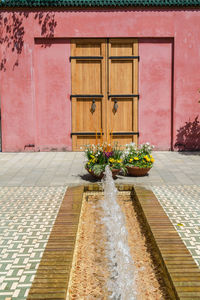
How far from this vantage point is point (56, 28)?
958 cm

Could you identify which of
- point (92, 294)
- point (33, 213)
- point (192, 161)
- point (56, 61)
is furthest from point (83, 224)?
point (56, 61)

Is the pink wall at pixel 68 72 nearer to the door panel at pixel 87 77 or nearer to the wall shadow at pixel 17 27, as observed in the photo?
the wall shadow at pixel 17 27

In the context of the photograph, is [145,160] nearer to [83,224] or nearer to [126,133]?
[83,224]

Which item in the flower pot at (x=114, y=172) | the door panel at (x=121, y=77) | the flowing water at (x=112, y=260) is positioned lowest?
the flowing water at (x=112, y=260)

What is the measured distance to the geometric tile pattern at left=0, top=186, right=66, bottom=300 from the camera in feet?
9.82

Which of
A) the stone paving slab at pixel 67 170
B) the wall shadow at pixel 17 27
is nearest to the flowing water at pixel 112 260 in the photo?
the stone paving slab at pixel 67 170

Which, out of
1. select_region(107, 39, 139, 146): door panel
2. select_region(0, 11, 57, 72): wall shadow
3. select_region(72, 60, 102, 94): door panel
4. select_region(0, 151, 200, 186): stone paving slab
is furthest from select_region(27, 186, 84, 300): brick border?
select_region(0, 11, 57, 72): wall shadow

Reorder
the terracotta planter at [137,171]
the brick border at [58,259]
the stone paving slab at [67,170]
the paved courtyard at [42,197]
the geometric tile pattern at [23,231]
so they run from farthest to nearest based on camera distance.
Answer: the terracotta planter at [137,171]
the stone paving slab at [67,170]
the paved courtyard at [42,197]
the geometric tile pattern at [23,231]
the brick border at [58,259]

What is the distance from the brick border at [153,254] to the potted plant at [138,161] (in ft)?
5.35

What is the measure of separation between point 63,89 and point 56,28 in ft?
5.31

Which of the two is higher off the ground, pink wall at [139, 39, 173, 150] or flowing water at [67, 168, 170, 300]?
pink wall at [139, 39, 173, 150]

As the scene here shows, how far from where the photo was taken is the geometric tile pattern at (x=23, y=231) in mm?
2994

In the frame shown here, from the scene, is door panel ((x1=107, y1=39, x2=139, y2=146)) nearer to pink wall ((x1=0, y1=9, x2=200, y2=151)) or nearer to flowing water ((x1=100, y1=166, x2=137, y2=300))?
pink wall ((x1=0, y1=9, x2=200, y2=151))

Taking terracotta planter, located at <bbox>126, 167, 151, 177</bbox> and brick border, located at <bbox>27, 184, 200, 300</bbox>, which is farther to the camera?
terracotta planter, located at <bbox>126, 167, 151, 177</bbox>
